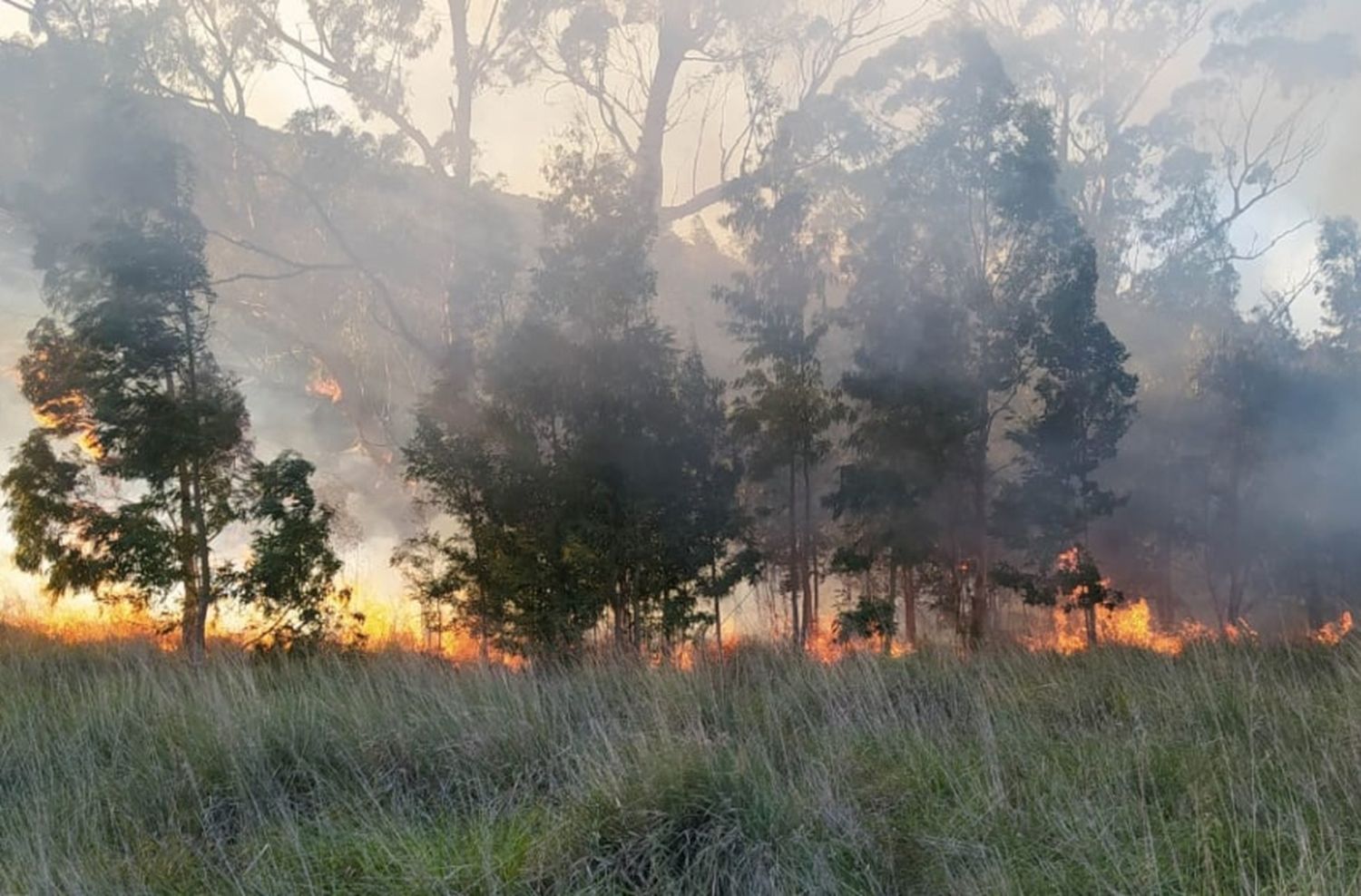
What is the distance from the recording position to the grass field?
4.54m

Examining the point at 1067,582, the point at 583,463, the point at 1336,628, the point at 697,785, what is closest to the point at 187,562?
the point at 583,463

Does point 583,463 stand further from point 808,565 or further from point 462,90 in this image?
point 462,90

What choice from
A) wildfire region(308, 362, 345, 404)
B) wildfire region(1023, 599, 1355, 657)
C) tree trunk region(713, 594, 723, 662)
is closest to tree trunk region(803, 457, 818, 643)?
tree trunk region(713, 594, 723, 662)

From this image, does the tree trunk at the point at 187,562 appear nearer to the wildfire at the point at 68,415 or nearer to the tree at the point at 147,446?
the tree at the point at 147,446

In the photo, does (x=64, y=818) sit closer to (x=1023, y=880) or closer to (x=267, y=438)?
(x=1023, y=880)

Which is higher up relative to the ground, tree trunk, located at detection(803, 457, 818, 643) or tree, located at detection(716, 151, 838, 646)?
tree, located at detection(716, 151, 838, 646)

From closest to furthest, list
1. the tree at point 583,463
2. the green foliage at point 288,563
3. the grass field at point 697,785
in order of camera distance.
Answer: the grass field at point 697,785, the green foliage at point 288,563, the tree at point 583,463

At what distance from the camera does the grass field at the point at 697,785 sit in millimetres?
4535

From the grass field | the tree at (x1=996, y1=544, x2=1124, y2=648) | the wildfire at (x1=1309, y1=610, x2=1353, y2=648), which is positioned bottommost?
the grass field

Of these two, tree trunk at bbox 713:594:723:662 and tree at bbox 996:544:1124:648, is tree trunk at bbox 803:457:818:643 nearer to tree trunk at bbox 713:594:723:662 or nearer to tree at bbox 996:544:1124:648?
tree trunk at bbox 713:594:723:662

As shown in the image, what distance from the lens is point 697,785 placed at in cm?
507

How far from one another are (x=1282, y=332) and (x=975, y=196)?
9.21 meters

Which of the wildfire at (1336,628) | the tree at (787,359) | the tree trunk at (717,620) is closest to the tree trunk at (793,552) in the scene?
the tree at (787,359)

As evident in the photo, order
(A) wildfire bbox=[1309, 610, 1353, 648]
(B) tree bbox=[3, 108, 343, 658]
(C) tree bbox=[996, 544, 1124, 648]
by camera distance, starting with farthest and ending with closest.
Result: (C) tree bbox=[996, 544, 1124, 648] < (A) wildfire bbox=[1309, 610, 1353, 648] < (B) tree bbox=[3, 108, 343, 658]
